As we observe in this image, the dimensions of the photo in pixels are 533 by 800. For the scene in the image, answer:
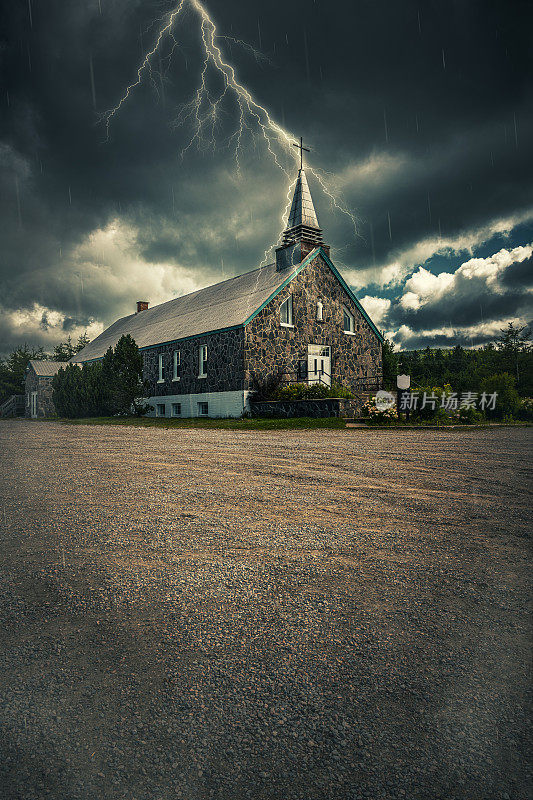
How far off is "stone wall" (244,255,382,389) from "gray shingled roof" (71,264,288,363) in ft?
3.31

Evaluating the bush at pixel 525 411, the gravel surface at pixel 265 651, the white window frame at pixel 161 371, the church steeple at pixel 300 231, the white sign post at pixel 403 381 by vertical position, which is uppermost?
the church steeple at pixel 300 231

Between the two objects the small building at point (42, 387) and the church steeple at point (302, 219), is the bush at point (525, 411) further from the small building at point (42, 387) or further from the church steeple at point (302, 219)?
the small building at point (42, 387)

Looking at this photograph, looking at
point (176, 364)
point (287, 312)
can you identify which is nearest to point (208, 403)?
point (176, 364)

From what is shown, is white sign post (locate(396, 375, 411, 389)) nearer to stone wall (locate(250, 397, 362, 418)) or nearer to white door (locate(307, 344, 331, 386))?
stone wall (locate(250, 397, 362, 418))

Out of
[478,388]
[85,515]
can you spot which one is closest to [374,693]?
[85,515]

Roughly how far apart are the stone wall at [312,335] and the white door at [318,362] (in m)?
0.32

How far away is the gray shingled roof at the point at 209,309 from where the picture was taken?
80.3 feet

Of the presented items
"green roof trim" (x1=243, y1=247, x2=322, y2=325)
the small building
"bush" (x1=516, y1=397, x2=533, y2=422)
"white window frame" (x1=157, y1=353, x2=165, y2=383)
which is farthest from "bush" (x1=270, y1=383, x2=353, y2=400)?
the small building

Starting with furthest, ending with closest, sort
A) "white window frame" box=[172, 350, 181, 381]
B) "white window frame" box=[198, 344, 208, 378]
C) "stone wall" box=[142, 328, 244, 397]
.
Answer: "white window frame" box=[172, 350, 181, 381]
"white window frame" box=[198, 344, 208, 378]
"stone wall" box=[142, 328, 244, 397]

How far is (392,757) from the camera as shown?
6.07 feet

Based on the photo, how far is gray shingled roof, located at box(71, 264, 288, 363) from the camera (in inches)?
963

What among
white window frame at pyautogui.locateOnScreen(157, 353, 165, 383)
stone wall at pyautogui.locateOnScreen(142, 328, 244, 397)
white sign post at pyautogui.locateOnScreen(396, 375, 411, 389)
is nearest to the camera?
white sign post at pyautogui.locateOnScreen(396, 375, 411, 389)

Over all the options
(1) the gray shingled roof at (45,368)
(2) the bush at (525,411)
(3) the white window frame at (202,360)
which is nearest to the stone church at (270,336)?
(3) the white window frame at (202,360)

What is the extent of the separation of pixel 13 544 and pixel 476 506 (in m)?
4.75
